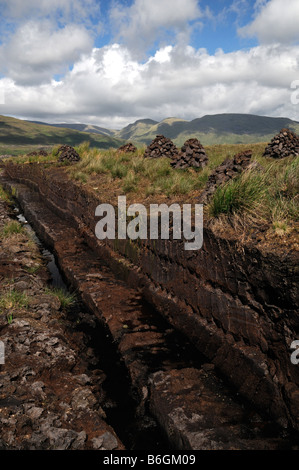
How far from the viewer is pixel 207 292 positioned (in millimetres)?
4922

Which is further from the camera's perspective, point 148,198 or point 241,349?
point 148,198

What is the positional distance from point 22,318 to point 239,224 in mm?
4089

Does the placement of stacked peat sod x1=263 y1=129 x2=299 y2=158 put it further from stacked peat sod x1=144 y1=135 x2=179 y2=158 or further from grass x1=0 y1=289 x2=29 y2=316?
grass x1=0 y1=289 x2=29 y2=316

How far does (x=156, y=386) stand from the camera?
163 inches

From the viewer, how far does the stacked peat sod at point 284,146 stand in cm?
1434

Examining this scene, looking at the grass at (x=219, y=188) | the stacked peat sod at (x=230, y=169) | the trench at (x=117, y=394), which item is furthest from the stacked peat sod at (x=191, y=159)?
the trench at (x=117, y=394)

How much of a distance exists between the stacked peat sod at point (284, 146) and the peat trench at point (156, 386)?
11207 millimetres

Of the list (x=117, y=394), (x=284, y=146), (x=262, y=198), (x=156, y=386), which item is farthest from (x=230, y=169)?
(x=284, y=146)

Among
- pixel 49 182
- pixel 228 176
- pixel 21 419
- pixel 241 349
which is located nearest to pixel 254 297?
pixel 241 349

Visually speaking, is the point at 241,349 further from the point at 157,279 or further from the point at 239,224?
the point at 157,279

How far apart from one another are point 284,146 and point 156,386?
13.9 metres

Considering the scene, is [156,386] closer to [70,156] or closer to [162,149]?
[162,149]

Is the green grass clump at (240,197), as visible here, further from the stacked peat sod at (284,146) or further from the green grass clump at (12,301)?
the stacked peat sod at (284,146)

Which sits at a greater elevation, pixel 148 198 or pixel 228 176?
pixel 228 176
